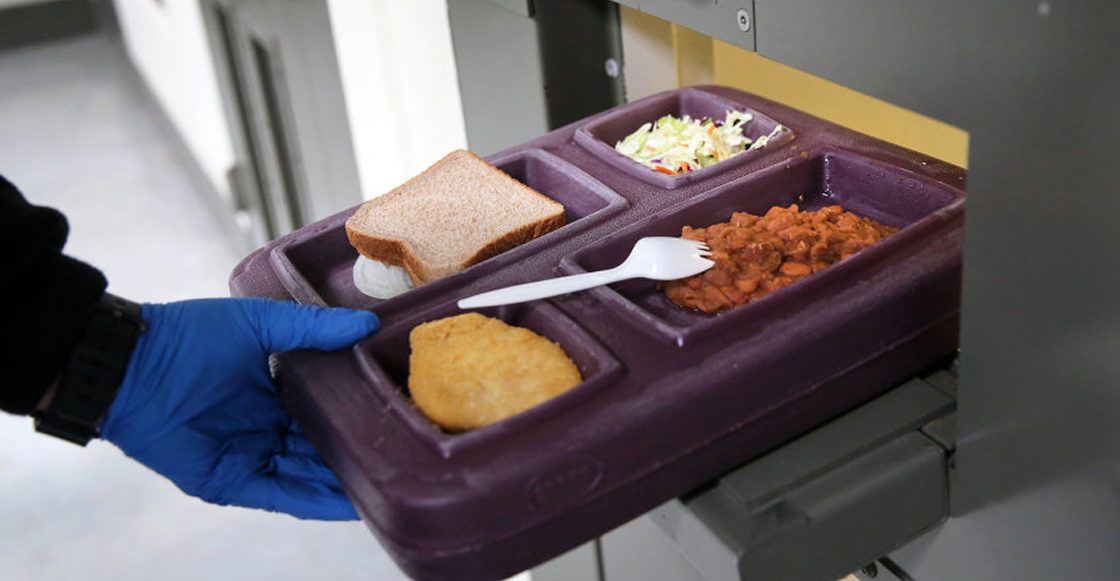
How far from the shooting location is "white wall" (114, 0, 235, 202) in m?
3.41

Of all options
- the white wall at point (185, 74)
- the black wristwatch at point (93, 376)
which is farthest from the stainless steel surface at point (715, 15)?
the white wall at point (185, 74)

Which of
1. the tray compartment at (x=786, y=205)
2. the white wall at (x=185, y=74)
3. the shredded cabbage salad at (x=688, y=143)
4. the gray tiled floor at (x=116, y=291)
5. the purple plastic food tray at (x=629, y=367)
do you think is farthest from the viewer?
the white wall at (x=185, y=74)

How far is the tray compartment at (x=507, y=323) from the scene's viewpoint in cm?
83

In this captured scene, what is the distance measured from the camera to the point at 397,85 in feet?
6.94

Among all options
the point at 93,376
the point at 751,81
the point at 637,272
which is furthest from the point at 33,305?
the point at 751,81

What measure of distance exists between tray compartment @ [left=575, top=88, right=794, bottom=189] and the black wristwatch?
57 cm

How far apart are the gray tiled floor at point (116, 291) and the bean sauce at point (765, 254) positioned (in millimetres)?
1892

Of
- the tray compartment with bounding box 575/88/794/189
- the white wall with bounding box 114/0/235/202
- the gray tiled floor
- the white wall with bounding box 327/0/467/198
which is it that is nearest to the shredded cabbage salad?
the tray compartment with bounding box 575/88/794/189

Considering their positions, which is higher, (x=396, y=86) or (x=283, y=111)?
(x=396, y=86)

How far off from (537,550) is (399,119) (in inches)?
57.6

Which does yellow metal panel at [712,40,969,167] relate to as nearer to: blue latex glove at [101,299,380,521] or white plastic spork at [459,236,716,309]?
white plastic spork at [459,236,716,309]

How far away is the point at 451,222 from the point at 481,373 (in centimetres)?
33

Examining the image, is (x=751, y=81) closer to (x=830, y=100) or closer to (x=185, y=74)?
(x=830, y=100)

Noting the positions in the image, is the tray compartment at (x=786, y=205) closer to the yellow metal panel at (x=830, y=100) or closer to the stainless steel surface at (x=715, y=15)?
the stainless steel surface at (x=715, y=15)
